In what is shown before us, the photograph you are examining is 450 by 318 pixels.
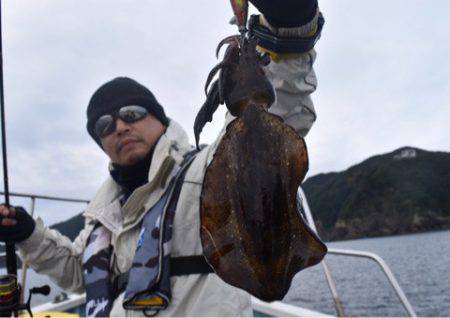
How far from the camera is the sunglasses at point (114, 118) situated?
359 centimetres

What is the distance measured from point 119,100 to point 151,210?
1.29m

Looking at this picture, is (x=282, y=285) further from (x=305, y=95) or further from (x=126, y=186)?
(x=126, y=186)

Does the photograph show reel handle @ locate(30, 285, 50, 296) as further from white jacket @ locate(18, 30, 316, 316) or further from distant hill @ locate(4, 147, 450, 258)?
distant hill @ locate(4, 147, 450, 258)

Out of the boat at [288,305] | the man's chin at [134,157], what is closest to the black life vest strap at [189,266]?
the boat at [288,305]

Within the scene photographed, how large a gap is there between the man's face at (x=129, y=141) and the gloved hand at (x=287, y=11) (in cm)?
200

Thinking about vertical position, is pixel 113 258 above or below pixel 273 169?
below

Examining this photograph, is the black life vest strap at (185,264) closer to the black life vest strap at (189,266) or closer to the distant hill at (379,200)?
the black life vest strap at (189,266)

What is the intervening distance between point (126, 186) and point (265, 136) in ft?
8.91

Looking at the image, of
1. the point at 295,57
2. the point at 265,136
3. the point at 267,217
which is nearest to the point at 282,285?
the point at 267,217

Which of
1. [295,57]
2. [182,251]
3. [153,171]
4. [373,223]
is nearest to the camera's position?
[295,57]

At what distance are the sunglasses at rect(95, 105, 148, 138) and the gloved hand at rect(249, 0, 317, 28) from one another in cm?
→ 205

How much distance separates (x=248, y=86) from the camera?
1.63 meters

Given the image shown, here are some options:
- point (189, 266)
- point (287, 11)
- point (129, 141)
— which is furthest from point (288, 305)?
point (287, 11)

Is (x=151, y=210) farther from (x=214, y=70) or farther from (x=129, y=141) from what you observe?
(x=214, y=70)
